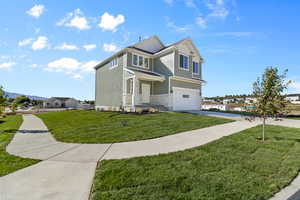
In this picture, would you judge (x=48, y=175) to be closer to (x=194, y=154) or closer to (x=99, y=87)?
(x=194, y=154)

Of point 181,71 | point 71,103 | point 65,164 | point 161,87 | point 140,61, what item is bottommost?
point 65,164

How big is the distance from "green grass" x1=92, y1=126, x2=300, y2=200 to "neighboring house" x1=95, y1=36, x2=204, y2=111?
10.1 meters

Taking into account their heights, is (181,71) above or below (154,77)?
above

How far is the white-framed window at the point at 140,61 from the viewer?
16.0 meters

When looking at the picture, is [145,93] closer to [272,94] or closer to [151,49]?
[151,49]

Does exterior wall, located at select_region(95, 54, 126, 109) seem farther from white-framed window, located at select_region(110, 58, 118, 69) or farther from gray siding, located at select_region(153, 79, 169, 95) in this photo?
gray siding, located at select_region(153, 79, 169, 95)

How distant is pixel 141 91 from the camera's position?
631 inches

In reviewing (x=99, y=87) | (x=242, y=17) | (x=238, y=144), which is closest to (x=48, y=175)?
(x=238, y=144)

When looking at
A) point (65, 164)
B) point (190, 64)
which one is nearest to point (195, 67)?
point (190, 64)

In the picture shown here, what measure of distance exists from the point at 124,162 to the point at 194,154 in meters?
1.92

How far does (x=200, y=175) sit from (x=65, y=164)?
10.3ft

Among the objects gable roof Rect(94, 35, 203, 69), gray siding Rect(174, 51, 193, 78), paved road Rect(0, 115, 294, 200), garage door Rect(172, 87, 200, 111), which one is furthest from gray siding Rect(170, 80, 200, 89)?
paved road Rect(0, 115, 294, 200)

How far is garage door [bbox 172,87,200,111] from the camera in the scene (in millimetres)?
15827

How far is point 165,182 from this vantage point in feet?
9.07
